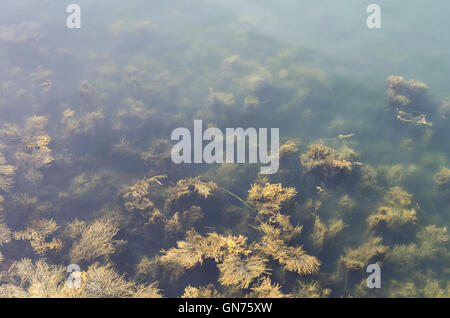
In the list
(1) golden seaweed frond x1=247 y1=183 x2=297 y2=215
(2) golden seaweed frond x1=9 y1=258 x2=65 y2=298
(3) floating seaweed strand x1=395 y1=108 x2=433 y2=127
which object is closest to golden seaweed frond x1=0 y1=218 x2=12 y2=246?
(2) golden seaweed frond x1=9 y1=258 x2=65 y2=298

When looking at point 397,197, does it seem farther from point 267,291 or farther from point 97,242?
point 97,242

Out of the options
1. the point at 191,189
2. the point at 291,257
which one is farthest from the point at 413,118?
the point at 191,189

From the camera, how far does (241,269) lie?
4777 mm

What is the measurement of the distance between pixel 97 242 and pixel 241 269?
3206 mm

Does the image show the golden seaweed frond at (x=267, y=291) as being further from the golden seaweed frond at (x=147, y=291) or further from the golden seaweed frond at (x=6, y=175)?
the golden seaweed frond at (x=6, y=175)

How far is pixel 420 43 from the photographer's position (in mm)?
8414

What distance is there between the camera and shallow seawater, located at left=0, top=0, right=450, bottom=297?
493cm

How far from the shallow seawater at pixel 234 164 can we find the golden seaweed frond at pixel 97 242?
0.03m

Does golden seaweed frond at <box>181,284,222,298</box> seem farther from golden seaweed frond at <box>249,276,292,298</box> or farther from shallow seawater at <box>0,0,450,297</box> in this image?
golden seaweed frond at <box>249,276,292,298</box>

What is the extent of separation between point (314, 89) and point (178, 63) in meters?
5.05

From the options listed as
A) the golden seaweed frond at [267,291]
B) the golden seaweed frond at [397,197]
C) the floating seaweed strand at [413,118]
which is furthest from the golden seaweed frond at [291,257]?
the floating seaweed strand at [413,118]

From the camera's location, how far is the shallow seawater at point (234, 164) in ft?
16.2

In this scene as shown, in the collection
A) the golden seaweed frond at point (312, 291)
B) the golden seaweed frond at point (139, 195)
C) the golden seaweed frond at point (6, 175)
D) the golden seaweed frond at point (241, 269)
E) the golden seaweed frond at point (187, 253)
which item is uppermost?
the golden seaweed frond at point (6, 175)

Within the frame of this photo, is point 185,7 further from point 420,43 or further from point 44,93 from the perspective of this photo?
point 420,43
